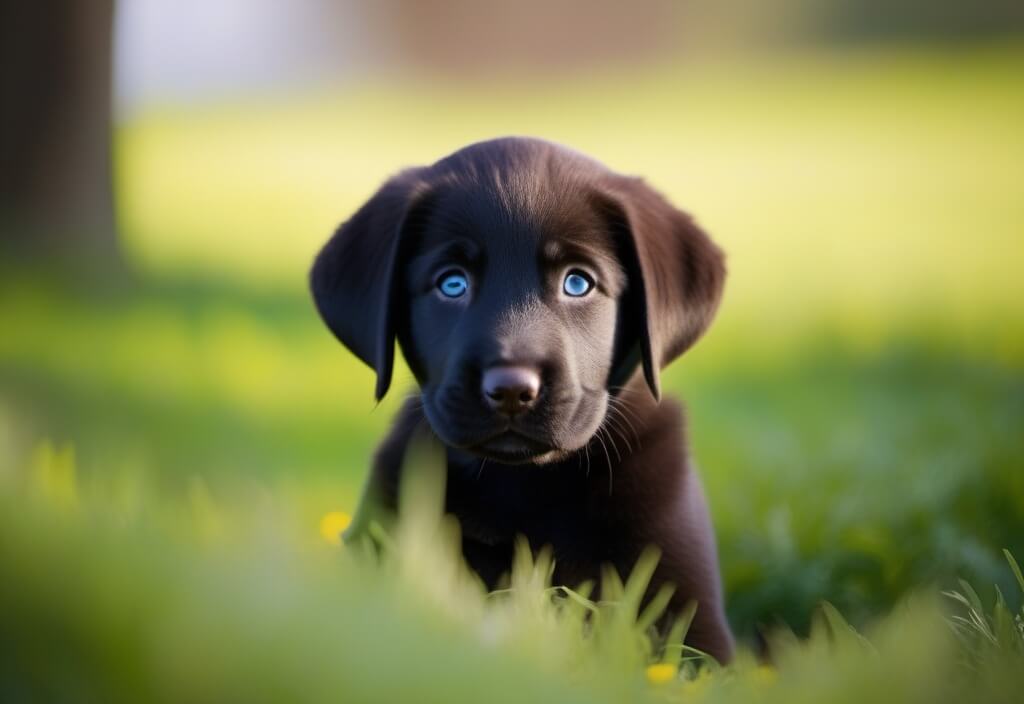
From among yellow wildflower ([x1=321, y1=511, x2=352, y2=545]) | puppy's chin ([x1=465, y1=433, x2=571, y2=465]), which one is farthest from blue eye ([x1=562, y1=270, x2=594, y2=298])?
yellow wildflower ([x1=321, y1=511, x2=352, y2=545])

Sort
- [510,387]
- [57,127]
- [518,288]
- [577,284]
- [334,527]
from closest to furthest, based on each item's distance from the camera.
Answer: [510,387] < [518,288] < [577,284] < [334,527] < [57,127]

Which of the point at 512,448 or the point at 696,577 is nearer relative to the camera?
the point at 512,448

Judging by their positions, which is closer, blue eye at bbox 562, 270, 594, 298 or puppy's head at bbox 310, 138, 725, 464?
puppy's head at bbox 310, 138, 725, 464

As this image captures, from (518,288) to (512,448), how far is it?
425 millimetres

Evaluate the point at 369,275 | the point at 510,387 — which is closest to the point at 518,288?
the point at 510,387

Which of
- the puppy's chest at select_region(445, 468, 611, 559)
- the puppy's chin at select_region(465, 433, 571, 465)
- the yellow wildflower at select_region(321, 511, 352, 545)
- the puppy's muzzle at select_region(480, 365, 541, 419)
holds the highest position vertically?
the puppy's muzzle at select_region(480, 365, 541, 419)

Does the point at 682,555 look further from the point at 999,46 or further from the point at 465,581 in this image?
the point at 999,46

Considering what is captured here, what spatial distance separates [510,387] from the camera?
9.14 ft

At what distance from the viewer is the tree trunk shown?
24.3ft

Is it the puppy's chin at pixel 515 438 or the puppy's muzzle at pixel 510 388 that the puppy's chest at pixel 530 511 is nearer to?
the puppy's chin at pixel 515 438

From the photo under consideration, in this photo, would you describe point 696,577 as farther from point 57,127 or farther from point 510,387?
point 57,127

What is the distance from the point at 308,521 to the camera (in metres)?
4.24

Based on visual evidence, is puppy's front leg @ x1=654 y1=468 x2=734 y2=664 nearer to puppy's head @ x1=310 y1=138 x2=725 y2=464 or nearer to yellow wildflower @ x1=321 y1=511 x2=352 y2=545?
puppy's head @ x1=310 y1=138 x2=725 y2=464

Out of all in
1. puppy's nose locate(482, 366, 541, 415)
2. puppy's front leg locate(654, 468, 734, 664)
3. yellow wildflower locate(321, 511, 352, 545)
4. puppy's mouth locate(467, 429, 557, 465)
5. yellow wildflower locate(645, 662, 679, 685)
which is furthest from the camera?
yellow wildflower locate(321, 511, 352, 545)
